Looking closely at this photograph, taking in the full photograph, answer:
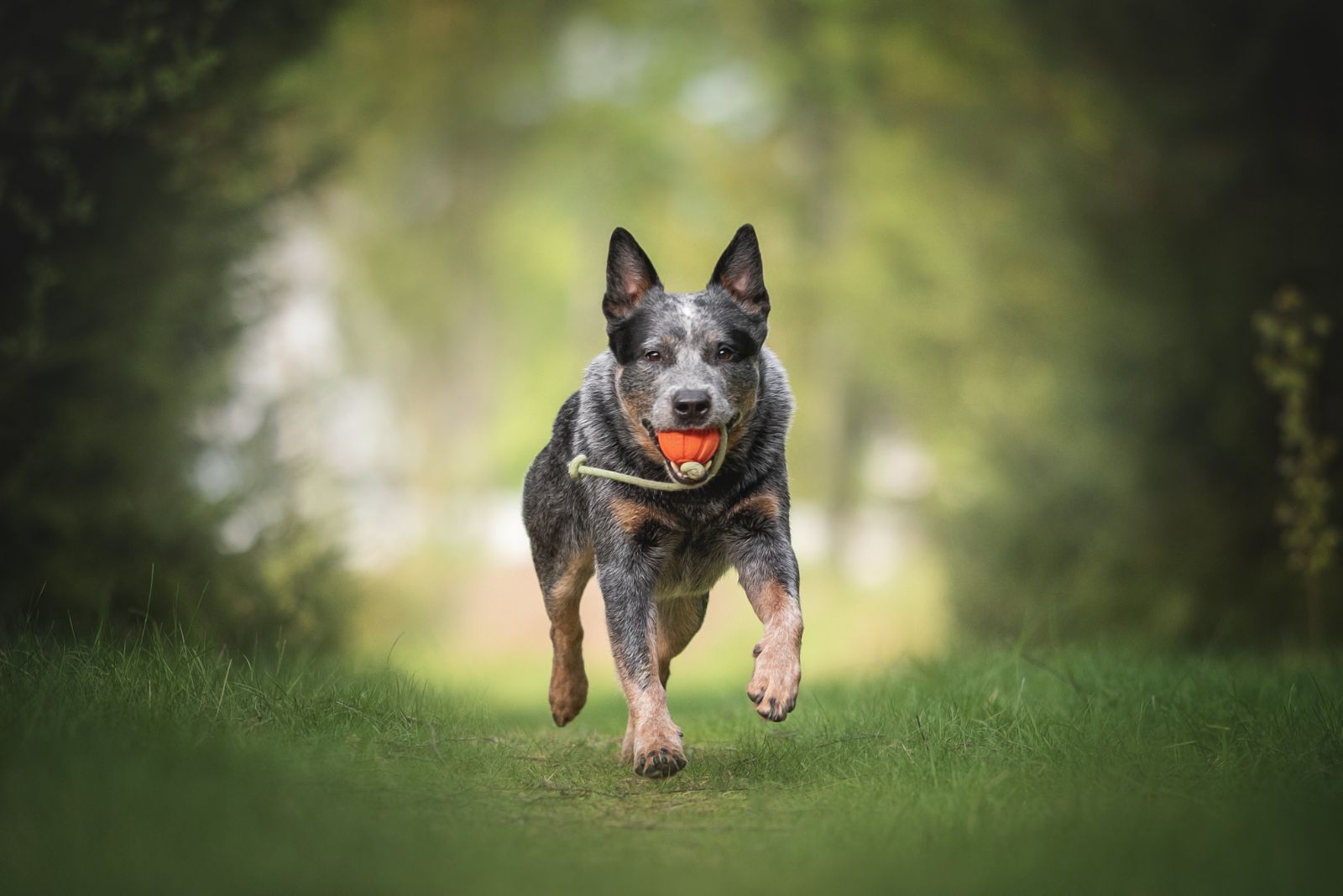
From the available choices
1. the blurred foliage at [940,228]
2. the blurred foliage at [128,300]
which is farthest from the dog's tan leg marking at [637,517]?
the blurred foliage at [128,300]

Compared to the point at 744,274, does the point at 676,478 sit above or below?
below

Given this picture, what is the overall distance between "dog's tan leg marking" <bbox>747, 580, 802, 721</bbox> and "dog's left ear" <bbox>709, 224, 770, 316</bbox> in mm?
1174

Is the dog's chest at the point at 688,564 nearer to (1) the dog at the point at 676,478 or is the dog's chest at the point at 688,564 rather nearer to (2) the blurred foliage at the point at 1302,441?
(1) the dog at the point at 676,478

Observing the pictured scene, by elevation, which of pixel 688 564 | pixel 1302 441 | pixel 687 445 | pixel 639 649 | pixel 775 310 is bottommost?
pixel 639 649

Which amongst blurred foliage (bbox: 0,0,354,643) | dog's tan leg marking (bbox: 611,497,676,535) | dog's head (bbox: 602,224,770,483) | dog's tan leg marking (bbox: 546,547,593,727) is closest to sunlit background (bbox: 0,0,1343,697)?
blurred foliage (bbox: 0,0,354,643)

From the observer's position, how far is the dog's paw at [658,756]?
3840mm

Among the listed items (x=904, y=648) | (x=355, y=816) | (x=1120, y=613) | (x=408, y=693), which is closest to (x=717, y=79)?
(x=1120, y=613)

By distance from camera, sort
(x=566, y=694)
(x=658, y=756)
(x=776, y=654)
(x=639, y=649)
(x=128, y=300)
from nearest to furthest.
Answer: (x=658, y=756) → (x=776, y=654) → (x=639, y=649) → (x=566, y=694) → (x=128, y=300)

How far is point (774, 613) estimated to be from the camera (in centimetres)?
423

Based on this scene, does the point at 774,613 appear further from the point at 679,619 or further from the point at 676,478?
the point at 679,619

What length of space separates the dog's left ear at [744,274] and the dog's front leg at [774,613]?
918 millimetres

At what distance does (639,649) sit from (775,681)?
601 mm

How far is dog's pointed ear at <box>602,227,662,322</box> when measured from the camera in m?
4.80

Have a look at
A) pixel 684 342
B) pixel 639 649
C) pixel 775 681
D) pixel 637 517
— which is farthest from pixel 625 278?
pixel 775 681
